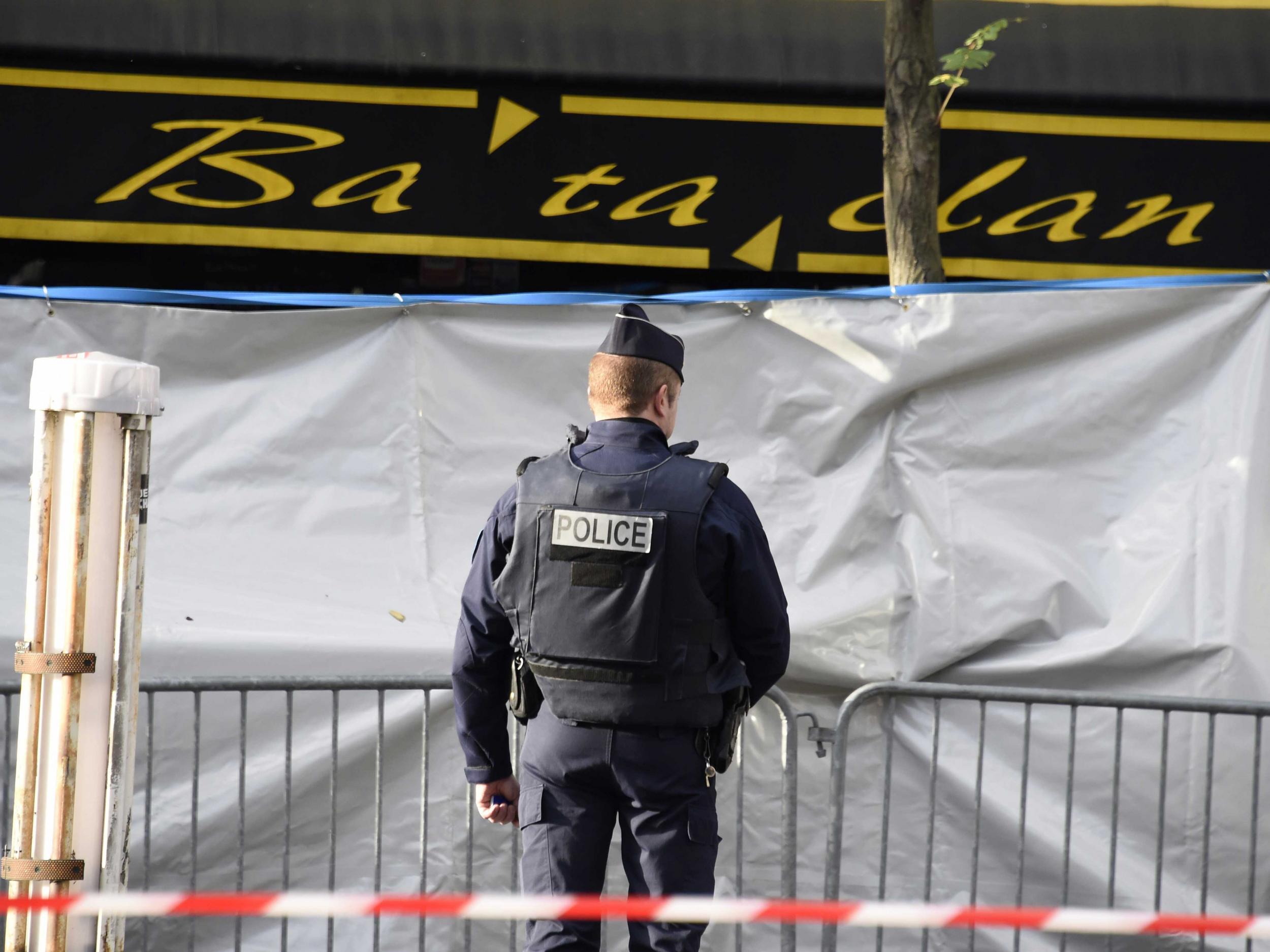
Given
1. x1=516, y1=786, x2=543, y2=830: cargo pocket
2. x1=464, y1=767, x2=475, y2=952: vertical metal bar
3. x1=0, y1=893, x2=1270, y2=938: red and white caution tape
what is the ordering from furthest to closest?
x1=464, y1=767, x2=475, y2=952: vertical metal bar, x1=516, y1=786, x2=543, y2=830: cargo pocket, x1=0, y1=893, x2=1270, y2=938: red and white caution tape

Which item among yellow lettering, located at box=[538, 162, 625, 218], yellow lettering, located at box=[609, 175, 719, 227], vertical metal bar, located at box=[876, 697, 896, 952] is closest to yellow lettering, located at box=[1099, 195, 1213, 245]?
yellow lettering, located at box=[609, 175, 719, 227]

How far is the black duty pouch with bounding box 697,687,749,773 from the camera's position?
3.53 metres

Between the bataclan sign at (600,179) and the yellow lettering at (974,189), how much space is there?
11mm

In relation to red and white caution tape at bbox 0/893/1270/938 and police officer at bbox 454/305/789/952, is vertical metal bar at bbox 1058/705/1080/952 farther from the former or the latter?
red and white caution tape at bbox 0/893/1270/938

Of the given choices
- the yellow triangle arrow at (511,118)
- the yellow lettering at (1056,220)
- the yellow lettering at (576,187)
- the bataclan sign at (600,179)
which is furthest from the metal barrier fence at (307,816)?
the yellow lettering at (1056,220)

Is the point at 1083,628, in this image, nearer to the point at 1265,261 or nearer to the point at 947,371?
the point at 947,371

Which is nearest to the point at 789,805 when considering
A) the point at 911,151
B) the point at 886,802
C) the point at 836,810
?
the point at 836,810

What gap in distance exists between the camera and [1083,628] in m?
4.84

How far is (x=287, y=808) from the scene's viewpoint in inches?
180

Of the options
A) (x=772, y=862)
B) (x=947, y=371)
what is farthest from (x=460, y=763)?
(x=947, y=371)

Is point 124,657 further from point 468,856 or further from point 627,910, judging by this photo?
point 468,856

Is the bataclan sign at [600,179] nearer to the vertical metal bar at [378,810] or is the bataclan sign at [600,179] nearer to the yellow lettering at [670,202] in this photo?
the yellow lettering at [670,202]

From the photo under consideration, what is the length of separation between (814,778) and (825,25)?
13.3 ft

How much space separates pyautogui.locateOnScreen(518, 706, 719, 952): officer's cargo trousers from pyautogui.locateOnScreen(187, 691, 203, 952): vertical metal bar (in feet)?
4.93
